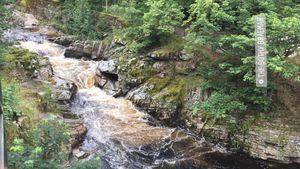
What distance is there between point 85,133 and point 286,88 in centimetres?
602

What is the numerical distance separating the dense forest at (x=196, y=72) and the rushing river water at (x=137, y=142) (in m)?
0.37

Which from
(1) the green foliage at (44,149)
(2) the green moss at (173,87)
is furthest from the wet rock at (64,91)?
(1) the green foliage at (44,149)

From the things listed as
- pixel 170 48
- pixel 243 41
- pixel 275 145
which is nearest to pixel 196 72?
pixel 170 48

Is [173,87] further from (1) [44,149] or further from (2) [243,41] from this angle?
(1) [44,149]

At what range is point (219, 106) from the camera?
9.46 m

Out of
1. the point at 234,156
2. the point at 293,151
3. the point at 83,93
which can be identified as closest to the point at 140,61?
the point at 83,93

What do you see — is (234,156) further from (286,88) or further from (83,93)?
(83,93)

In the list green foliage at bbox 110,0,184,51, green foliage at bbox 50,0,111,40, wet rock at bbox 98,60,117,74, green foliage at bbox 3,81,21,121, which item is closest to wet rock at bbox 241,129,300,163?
green foliage at bbox 110,0,184,51

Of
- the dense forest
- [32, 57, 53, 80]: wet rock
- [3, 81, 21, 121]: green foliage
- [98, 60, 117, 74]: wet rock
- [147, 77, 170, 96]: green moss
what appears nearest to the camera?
[3, 81, 21, 121]: green foliage

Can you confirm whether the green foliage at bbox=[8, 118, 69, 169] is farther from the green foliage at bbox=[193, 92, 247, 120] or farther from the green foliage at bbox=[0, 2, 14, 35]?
the green foliage at bbox=[0, 2, 14, 35]

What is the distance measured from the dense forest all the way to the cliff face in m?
0.04

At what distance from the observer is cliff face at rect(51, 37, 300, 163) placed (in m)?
8.87

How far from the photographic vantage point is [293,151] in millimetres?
8578

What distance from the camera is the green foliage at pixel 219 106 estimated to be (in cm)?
926
